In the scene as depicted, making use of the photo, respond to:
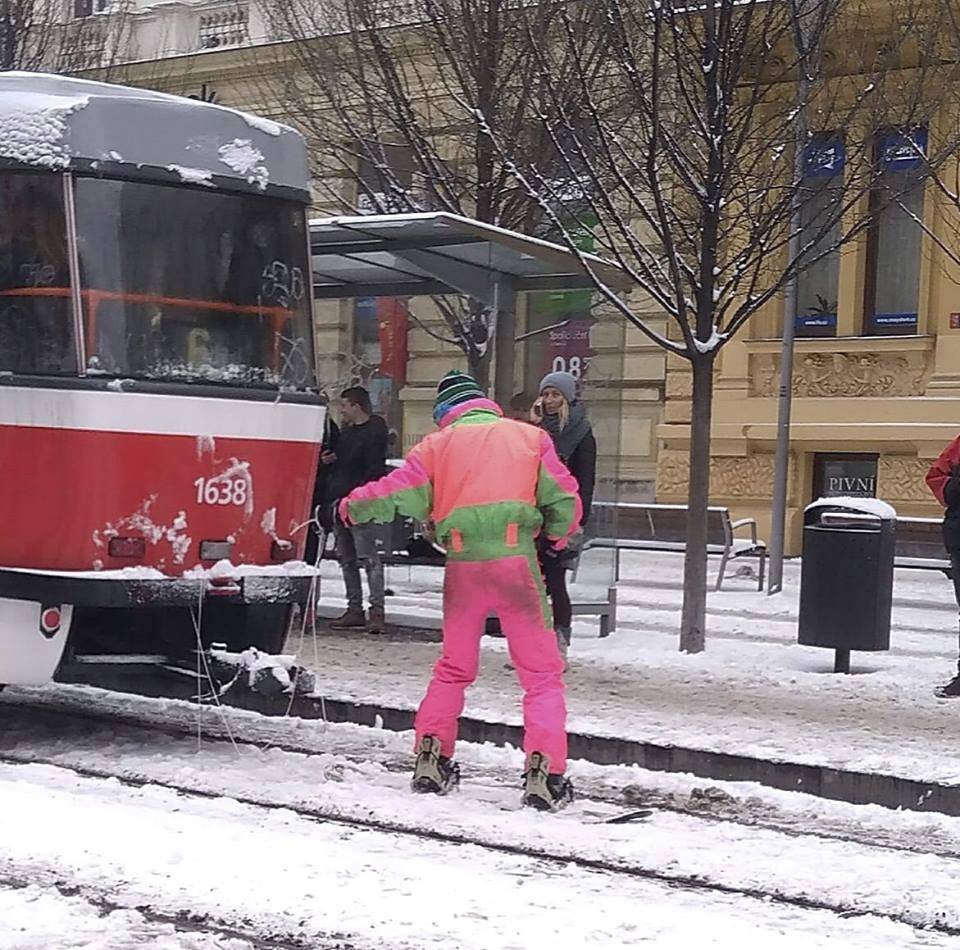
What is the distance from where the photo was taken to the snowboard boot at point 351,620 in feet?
44.4

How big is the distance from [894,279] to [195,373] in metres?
16.2

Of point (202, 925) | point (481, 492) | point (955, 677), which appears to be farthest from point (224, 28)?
point (202, 925)

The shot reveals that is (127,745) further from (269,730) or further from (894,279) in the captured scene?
(894,279)

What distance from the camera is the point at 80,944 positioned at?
550 centimetres

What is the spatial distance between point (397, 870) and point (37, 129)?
425 cm

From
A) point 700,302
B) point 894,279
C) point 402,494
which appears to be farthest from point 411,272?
point 894,279

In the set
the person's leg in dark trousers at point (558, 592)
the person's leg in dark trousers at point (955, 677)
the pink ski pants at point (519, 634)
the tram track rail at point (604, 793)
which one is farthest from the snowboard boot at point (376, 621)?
the pink ski pants at point (519, 634)

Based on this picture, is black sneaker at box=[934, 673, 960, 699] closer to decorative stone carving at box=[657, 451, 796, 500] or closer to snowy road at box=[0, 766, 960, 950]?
snowy road at box=[0, 766, 960, 950]

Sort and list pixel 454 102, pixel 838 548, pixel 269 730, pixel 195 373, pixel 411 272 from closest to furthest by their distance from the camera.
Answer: pixel 195 373, pixel 269 730, pixel 838 548, pixel 411 272, pixel 454 102

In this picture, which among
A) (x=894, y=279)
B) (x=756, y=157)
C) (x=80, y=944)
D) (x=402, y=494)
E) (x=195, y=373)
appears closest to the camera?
(x=80, y=944)

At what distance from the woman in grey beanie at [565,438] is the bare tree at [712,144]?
3.62 ft

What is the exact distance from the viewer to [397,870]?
646cm

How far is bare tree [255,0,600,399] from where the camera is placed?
15.7 metres

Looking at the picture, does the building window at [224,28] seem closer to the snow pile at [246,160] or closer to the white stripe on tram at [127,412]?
the snow pile at [246,160]
